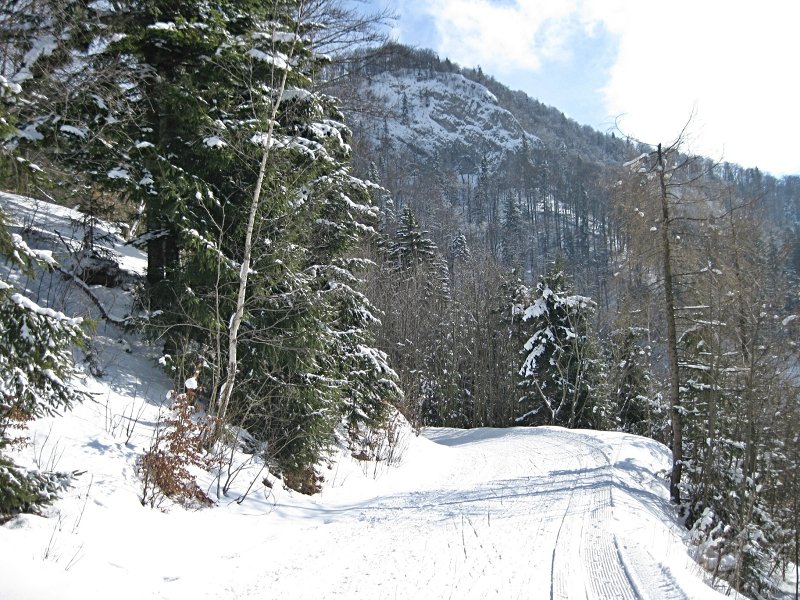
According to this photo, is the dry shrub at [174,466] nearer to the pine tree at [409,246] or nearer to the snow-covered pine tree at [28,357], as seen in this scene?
the snow-covered pine tree at [28,357]

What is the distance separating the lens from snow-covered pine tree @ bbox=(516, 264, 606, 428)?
2425 cm

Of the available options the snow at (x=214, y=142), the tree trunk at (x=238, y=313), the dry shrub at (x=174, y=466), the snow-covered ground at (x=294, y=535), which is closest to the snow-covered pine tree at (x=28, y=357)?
the snow-covered ground at (x=294, y=535)

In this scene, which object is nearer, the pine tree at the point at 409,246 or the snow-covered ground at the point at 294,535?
the snow-covered ground at the point at 294,535

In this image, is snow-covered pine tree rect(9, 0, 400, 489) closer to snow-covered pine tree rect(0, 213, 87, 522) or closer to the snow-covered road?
the snow-covered road

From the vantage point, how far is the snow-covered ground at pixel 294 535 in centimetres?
408

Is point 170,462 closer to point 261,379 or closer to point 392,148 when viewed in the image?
point 261,379

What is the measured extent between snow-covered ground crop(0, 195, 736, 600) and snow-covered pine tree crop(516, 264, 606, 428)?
15.3m

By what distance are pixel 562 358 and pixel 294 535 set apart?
21074 mm

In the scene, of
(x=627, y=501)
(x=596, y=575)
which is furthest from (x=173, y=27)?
(x=627, y=501)

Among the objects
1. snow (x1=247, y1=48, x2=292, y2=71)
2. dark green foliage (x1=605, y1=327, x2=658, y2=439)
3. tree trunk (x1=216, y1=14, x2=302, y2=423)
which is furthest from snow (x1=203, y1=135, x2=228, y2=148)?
dark green foliage (x1=605, y1=327, x2=658, y2=439)

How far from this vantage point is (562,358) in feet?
80.7

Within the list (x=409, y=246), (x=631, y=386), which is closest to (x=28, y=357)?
(x=631, y=386)

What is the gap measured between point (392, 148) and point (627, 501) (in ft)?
434

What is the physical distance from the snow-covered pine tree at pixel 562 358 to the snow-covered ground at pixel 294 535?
15.3m
